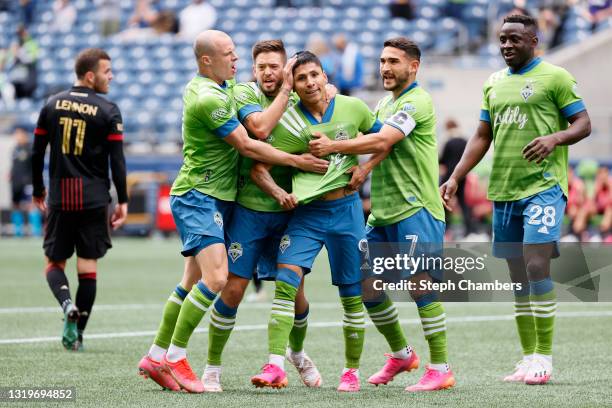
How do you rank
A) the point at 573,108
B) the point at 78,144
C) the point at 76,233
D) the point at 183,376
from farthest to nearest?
the point at 76,233 → the point at 78,144 → the point at 573,108 → the point at 183,376

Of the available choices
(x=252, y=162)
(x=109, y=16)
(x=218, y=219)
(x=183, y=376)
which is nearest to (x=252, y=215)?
(x=218, y=219)

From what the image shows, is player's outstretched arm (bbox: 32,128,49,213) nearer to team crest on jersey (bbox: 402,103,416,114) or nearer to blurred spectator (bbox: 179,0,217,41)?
team crest on jersey (bbox: 402,103,416,114)

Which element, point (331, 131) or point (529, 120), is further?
point (529, 120)

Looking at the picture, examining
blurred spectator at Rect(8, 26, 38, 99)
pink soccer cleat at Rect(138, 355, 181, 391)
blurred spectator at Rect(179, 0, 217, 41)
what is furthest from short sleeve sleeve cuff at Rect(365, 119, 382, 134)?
blurred spectator at Rect(8, 26, 38, 99)

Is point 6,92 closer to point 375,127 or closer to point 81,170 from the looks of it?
point 81,170

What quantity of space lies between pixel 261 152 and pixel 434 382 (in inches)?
65.8

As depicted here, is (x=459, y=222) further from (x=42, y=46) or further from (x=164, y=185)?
(x=42, y=46)

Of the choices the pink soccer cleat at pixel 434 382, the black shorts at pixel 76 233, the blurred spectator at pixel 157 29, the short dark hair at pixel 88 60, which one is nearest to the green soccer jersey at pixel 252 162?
the pink soccer cleat at pixel 434 382

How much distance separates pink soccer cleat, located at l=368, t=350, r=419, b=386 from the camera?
284 inches

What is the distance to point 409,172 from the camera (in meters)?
7.16

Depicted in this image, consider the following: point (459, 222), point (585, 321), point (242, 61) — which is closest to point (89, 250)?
point (585, 321)

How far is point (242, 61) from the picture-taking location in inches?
1070

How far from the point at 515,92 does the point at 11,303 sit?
6.51 metres

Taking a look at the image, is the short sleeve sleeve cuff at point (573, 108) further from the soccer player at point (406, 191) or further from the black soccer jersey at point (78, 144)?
the black soccer jersey at point (78, 144)
